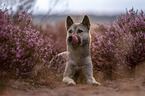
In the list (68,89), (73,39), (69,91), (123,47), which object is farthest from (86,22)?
(69,91)

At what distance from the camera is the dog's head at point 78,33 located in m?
4.43

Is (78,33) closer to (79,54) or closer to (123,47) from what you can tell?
(79,54)

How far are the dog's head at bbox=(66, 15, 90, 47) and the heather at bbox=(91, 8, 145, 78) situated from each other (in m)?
0.90

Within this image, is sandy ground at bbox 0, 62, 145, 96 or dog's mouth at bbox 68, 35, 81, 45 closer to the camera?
sandy ground at bbox 0, 62, 145, 96

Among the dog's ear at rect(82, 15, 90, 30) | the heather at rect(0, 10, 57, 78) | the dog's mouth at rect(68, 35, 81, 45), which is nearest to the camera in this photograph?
the heather at rect(0, 10, 57, 78)

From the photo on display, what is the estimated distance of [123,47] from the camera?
17.0 feet

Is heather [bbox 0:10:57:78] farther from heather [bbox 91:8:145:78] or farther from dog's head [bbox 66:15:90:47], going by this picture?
heather [bbox 91:8:145:78]

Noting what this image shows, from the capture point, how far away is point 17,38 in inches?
155

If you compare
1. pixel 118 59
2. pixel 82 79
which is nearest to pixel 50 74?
pixel 82 79

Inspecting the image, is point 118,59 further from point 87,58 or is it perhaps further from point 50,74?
point 50,74

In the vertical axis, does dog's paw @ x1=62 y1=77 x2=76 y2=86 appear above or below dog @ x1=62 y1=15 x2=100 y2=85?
below

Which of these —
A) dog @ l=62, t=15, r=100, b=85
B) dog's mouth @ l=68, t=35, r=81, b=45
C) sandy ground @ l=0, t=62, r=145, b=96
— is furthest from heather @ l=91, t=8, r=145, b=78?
dog's mouth @ l=68, t=35, r=81, b=45

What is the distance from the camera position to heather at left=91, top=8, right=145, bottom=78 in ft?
16.2

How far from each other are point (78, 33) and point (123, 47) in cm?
141
